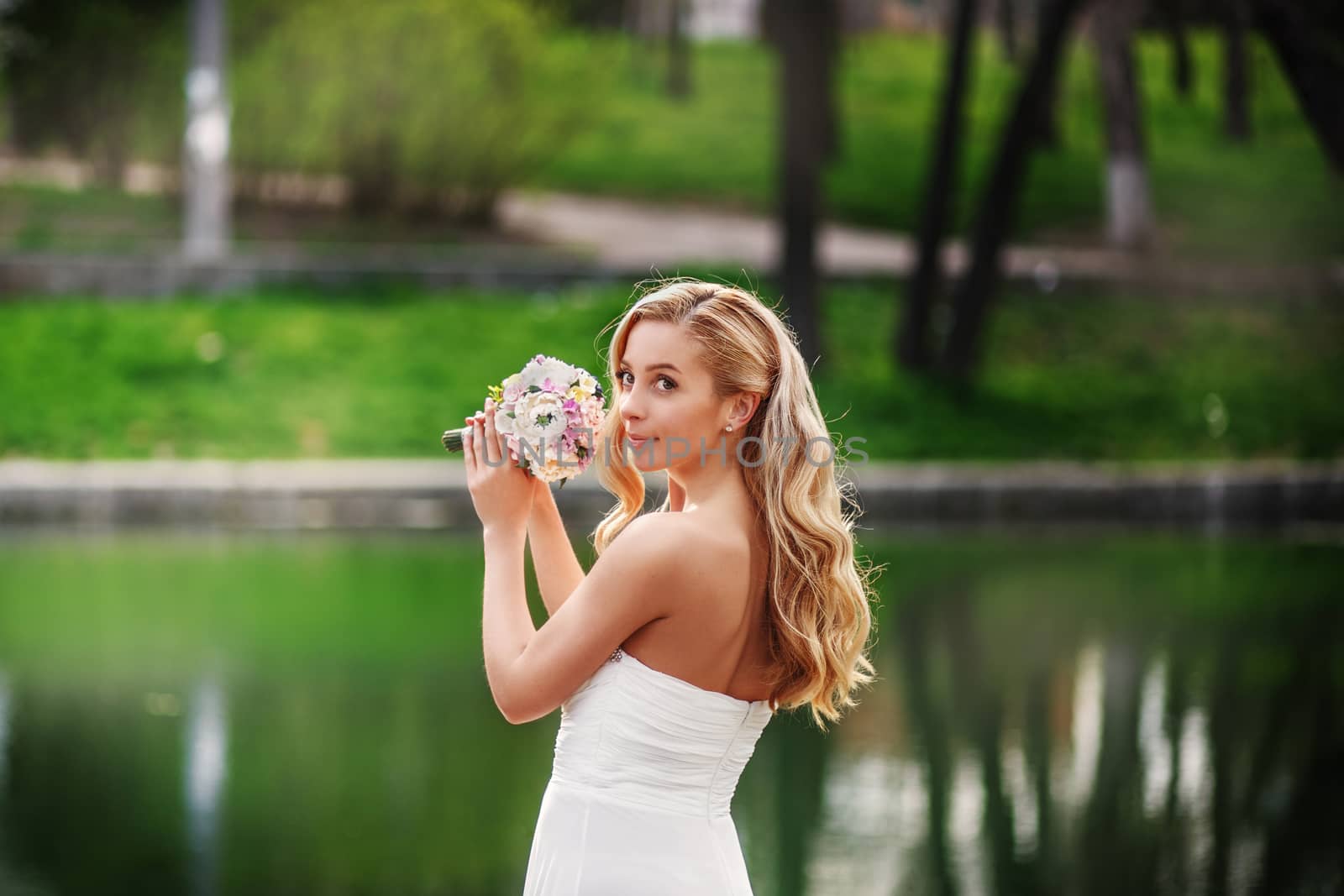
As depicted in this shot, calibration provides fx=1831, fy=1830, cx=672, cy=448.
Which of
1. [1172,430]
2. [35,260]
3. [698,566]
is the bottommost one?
[1172,430]

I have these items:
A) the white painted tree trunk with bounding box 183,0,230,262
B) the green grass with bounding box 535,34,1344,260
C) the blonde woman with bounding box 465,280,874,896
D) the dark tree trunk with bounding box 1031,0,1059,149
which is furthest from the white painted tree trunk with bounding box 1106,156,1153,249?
the blonde woman with bounding box 465,280,874,896

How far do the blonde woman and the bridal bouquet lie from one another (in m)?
0.03

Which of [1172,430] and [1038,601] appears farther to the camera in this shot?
[1172,430]

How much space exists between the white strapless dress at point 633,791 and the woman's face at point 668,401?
0.91 ft

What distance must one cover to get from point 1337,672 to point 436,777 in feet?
14.7

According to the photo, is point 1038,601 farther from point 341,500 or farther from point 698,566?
point 698,566

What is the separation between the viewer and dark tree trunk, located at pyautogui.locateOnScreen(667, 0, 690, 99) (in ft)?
85.1

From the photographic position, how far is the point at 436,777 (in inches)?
252

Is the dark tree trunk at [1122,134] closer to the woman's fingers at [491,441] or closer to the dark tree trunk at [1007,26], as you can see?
the dark tree trunk at [1007,26]

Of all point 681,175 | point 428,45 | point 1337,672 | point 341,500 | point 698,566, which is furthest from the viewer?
point 681,175

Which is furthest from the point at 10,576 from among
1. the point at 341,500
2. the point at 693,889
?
the point at 693,889

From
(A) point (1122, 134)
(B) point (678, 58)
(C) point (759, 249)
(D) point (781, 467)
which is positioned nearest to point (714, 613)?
(D) point (781, 467)

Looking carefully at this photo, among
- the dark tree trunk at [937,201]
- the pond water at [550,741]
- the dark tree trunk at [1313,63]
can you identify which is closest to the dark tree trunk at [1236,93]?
the dark tree trunk at [937,201]

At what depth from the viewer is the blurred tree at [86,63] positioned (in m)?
23.1
